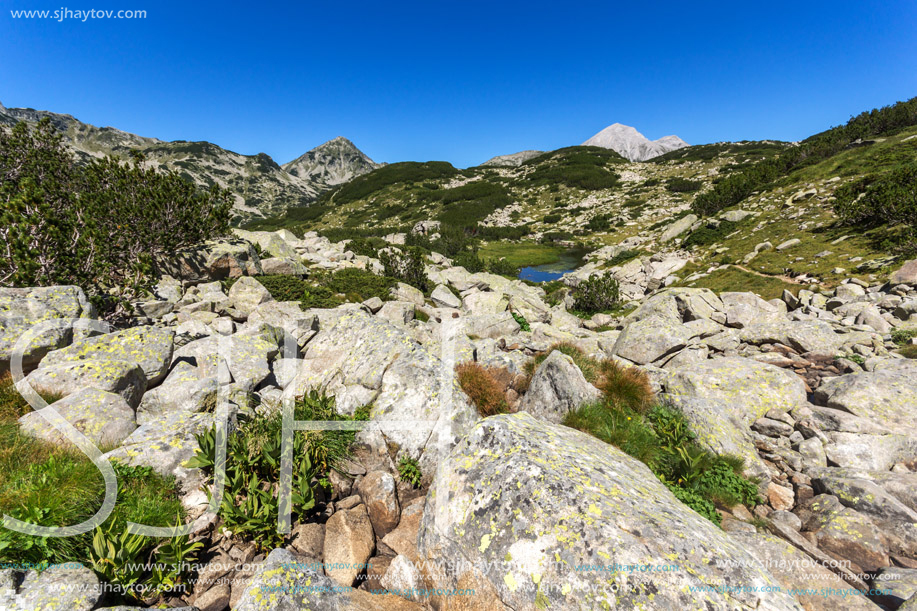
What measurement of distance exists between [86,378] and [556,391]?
1011 cm

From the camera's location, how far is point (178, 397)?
711 cm

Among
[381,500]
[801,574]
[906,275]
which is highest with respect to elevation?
[906,275]

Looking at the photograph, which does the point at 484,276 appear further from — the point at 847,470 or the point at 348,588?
the point at 348,588

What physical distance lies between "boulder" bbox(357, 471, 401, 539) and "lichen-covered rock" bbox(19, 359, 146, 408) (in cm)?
545

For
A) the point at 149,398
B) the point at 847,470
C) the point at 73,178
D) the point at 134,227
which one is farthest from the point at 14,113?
the point at 847,470

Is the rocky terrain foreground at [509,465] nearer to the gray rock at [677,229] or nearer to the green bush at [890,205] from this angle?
the green bush at [890,205]

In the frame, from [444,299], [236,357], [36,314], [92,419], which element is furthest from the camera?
[444,299]

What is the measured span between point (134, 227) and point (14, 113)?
12049 inches

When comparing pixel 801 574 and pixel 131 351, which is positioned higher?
pixel 131 351

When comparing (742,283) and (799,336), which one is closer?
(799,336)

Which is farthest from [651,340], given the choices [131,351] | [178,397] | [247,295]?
[247,295]

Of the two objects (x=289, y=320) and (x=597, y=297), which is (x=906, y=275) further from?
(x=289, y=320)

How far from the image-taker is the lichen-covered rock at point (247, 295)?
49.8ft

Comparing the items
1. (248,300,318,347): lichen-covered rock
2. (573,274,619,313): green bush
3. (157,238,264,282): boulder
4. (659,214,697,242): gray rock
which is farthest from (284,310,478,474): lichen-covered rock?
(659,214,697,242): gray rock
